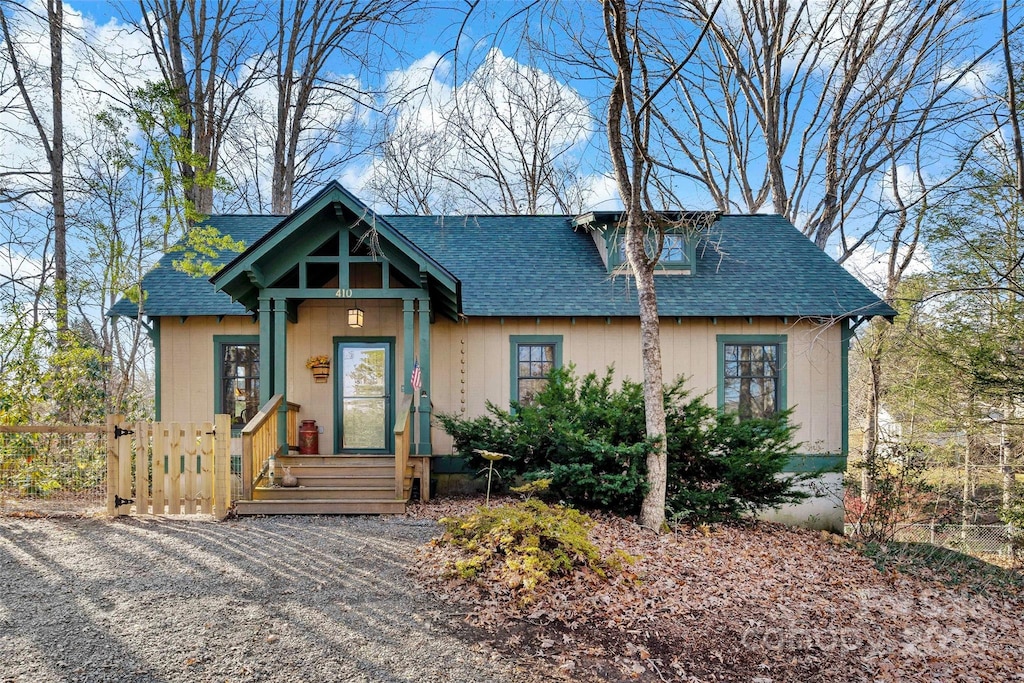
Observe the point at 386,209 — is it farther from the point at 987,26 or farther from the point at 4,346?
the point at 987,26

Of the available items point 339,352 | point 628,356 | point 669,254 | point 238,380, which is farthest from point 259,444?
point 669,254

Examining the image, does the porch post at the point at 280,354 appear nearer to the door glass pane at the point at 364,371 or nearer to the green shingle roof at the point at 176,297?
the door glass pane at the point at 364,371

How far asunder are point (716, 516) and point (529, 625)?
4122mm

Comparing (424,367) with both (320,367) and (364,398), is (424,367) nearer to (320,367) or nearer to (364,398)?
(364,398)

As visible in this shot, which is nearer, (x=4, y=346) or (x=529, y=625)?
(x=529, y=625)

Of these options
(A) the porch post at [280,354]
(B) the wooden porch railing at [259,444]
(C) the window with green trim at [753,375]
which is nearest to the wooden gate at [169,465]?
(B) the wooden porch railing at [259,444]

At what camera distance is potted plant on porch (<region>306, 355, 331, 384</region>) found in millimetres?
10266

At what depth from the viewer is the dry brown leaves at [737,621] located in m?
4.05

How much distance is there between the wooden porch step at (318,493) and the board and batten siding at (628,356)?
259 centimetres

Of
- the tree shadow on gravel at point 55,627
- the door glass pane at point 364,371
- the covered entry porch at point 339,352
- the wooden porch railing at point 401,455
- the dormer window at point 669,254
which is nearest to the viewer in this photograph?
the tree shadow on gravel at point 55,627

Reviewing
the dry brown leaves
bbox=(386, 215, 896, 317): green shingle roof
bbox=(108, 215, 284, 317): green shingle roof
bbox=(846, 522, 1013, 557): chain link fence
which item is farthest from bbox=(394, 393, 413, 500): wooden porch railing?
bbox=(846, 522, 1013, 557): chain link fence

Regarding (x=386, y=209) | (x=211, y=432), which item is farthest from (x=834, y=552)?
(x=386, y=209)

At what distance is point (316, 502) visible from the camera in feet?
25.1

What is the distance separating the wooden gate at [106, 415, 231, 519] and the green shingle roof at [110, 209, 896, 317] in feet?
10.6
